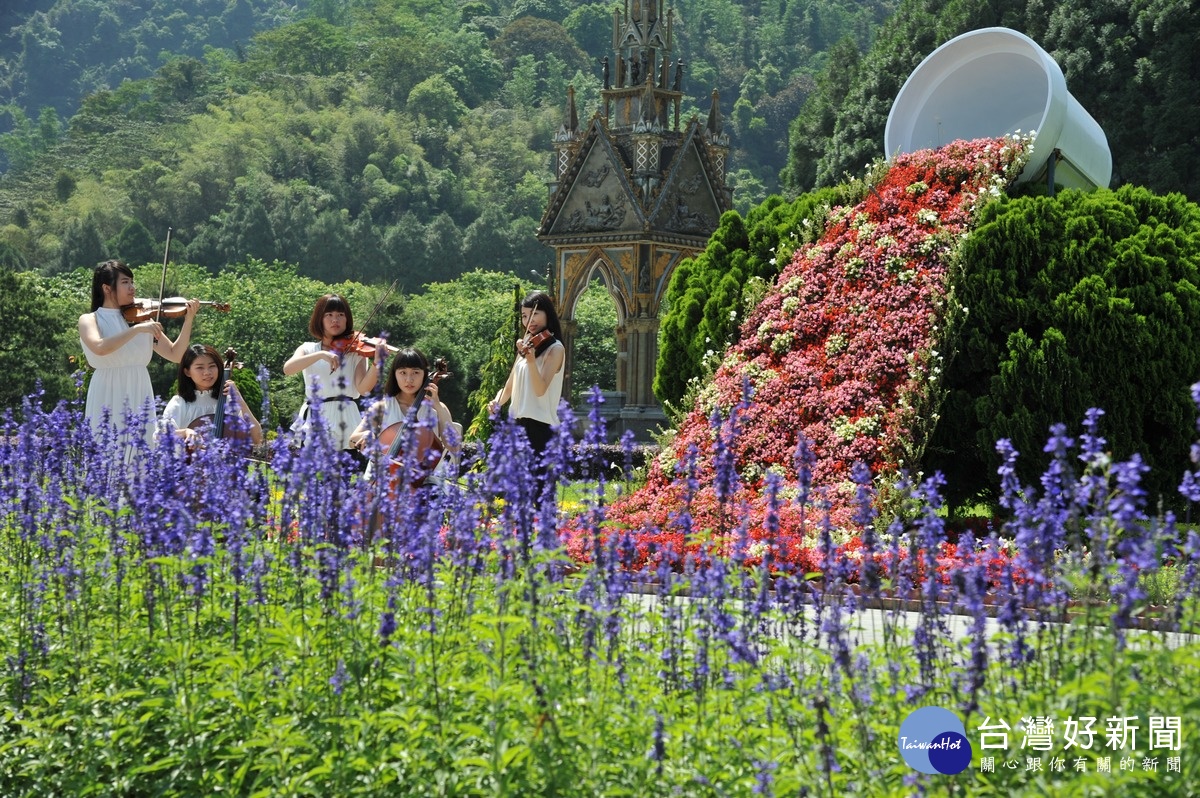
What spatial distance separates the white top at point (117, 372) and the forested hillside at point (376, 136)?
187 feet

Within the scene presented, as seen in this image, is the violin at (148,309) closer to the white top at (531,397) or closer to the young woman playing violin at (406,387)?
the young woman playing violin at (406,387)

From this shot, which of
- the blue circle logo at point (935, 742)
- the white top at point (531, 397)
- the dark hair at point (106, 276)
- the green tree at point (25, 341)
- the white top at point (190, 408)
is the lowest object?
the blue circle logo at point (935, 742)

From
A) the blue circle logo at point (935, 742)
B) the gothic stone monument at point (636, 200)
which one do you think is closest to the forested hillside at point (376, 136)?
the gothic stone monument at point (636, 200)

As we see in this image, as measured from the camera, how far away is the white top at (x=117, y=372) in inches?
375

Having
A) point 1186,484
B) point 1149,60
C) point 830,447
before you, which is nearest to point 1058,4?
point 1149,60

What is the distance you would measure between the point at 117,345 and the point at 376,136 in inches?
2901

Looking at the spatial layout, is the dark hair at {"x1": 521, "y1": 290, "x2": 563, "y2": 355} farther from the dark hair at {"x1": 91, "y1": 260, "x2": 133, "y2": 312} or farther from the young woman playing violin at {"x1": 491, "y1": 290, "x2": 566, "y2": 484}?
the dark hair at {"x1": 91, "y1": 260, "x2": 133, "y2": 312}

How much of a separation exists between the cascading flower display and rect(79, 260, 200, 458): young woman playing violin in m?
3.25

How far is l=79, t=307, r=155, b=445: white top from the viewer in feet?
31.2

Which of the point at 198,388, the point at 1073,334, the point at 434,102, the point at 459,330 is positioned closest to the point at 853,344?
the point at 1073,334

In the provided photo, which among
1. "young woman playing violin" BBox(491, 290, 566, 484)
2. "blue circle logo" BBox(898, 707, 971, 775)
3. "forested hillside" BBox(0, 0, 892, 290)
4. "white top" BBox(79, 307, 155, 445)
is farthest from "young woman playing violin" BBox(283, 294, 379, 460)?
"forested hillside" BBox(0, 0, 892, 290)

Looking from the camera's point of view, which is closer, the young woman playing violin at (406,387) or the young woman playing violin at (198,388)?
the young woman playing violin at (406,387)

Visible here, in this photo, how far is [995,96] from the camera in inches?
574

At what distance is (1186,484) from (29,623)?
4.43 m
